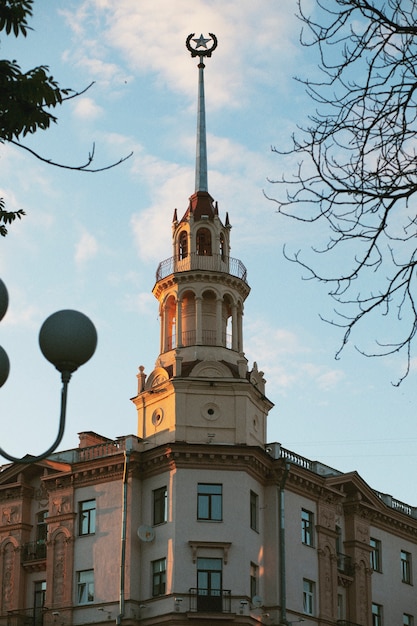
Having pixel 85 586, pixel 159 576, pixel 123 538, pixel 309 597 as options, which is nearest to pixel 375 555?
pixel 309 597

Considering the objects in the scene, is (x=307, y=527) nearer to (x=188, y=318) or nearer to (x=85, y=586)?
(x=85, y=586)

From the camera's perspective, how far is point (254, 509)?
168ft

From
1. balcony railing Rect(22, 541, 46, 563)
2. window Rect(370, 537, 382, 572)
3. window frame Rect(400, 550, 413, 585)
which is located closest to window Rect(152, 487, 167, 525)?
balcony railing Rect(22, 541, 46, 563)

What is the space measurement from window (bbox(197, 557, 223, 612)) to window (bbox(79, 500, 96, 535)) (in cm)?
542

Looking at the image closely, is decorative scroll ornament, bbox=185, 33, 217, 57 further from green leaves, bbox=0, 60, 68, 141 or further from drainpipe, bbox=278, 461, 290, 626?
green leaves, bbox=0, 60, 68, 141

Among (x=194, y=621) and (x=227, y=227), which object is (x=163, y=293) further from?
(x=194, y=621)

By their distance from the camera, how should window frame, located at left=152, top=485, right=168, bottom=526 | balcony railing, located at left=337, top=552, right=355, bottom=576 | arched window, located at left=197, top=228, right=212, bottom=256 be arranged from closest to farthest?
window frame, located at left=152, top=485, right=168, bottom=526 → balcony railing, located at left=337, top=552, right=355, bottom=576 → arched window, located at left=197, top=228, right=212, bottom=256

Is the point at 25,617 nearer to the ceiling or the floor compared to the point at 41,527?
nearer to the floor

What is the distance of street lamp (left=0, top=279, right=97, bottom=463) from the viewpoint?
1384 cm

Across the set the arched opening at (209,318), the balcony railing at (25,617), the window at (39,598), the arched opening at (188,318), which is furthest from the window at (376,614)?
A: the balcony railing at (25,617)

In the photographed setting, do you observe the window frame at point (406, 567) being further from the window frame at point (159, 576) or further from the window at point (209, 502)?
the window frame at point (159, 576)

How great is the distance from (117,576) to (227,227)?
691 inches

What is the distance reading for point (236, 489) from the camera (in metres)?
50.0

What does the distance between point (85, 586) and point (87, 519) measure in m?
2.90
